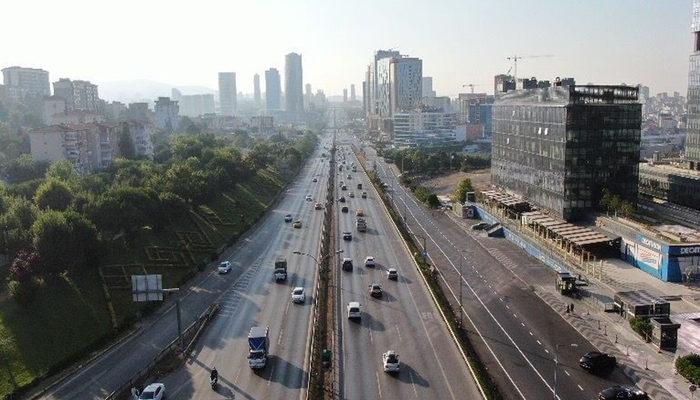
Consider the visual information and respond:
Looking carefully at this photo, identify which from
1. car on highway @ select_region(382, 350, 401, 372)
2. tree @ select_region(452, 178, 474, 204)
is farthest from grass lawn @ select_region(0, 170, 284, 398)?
tree @ select_region(452, 178, 474, 204)

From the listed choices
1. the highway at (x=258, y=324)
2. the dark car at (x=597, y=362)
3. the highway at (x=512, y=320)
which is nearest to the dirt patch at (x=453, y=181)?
the highway at (x=512, y=320)

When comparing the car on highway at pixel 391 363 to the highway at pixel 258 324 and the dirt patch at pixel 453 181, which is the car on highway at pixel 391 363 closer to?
the highway at pixel 258 324

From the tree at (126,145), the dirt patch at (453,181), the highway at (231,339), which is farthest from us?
the tree at (126,145)

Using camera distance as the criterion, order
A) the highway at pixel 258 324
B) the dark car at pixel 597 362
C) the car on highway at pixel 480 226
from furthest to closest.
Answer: the car on highway at pixel 480 226
the dark car at pixel 597 362
the highway at pixel 258 324

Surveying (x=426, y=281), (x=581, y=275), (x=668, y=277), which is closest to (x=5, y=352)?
(x=426, y=281)

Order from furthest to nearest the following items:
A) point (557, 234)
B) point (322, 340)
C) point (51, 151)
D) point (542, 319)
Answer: point (51, 151)
point (557, 234)
point (542, 319)
point (322, 340)

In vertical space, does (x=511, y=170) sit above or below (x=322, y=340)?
above

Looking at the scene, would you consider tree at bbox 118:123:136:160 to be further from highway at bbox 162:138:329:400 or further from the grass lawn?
highway at bbox 162:138:329:400

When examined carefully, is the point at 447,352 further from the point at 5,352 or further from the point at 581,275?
the point at 5,352

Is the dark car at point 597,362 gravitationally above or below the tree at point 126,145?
below
